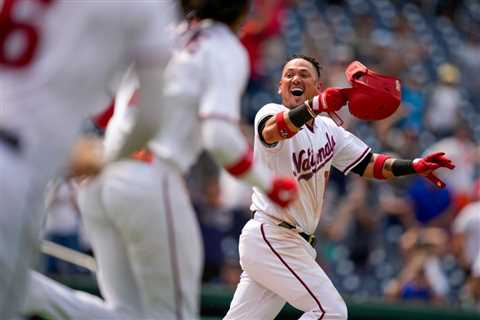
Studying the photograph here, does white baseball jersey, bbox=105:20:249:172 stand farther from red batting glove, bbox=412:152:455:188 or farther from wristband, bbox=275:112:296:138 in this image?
red batting glove, bbox=412:152:455:188

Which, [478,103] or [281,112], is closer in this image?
[281,112]

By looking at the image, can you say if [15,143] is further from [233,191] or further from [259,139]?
[233,191]

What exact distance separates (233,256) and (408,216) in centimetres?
214

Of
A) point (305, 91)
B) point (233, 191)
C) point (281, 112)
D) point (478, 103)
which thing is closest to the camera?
point (281, 112)

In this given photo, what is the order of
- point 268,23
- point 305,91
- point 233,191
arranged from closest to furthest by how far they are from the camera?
point 305,91, point 233,191, point 268,23

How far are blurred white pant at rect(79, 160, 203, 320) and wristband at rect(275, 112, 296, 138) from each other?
1.36 meters

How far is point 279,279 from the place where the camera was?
22.3 feet

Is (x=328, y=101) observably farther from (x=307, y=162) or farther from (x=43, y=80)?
(x=43, y=80)

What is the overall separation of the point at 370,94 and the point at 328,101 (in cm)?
31

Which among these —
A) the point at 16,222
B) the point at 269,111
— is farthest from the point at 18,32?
the point at 269,111

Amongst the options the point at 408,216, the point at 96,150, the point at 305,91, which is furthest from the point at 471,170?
the point at 96,150

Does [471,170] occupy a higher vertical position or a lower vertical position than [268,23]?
lower

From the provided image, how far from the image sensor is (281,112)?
652 centimetres

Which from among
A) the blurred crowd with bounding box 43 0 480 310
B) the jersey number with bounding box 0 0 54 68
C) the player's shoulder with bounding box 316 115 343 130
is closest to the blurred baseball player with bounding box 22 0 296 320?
the jersey number with bounding box 0 0 54 68
